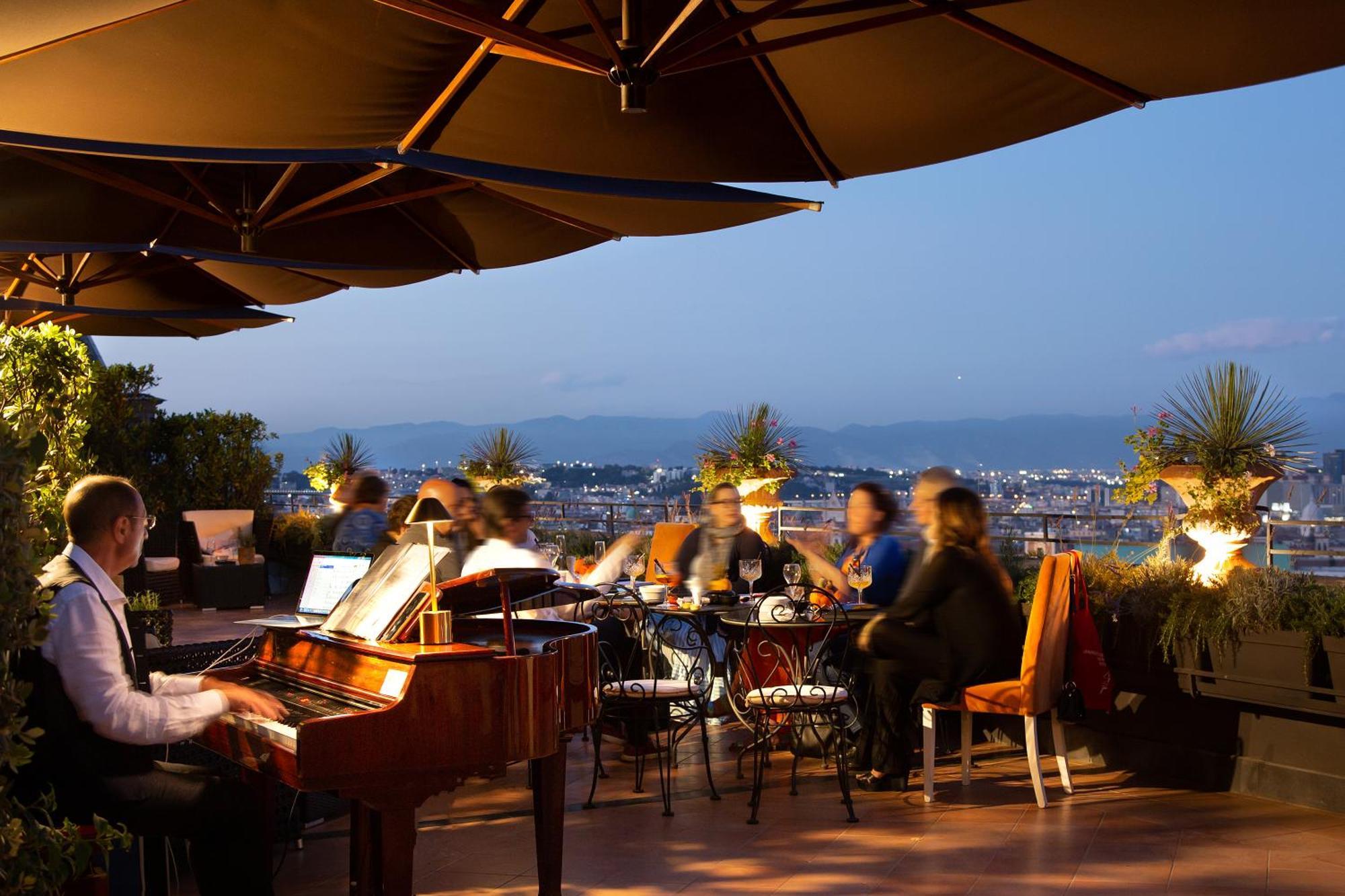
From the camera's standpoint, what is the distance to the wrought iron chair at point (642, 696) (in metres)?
5.57

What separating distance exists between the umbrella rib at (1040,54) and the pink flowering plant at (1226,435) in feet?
8.61

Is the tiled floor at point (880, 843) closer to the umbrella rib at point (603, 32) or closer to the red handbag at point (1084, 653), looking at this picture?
the red handbag at point (1084, 653)

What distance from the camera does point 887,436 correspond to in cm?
2930

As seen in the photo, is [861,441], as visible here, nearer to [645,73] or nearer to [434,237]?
[434,237]

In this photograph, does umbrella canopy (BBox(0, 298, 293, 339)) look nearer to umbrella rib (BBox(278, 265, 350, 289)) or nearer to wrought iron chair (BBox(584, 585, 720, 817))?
umbrella rib (BBox(278, 265, 350, 289))

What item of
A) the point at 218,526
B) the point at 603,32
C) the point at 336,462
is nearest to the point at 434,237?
the point at 603,32

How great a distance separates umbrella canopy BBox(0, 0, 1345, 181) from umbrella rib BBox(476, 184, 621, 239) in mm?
1358

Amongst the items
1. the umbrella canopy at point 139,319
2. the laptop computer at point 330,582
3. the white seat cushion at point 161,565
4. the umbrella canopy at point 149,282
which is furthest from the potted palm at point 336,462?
the laptop computer at point 330,582

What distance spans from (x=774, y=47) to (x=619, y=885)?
3.01 metres

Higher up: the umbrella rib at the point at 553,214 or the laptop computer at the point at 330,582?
the umbrella rib at the point at 553,214

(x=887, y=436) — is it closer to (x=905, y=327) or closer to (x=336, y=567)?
(x=905, y=327)

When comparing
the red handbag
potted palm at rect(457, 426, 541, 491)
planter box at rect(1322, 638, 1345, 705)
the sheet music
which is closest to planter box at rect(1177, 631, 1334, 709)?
planter box at rect(1322, 638, 1345, 705)

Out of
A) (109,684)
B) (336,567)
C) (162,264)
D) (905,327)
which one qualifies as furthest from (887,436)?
(109,684)

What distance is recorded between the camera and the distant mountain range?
942 centimetres
